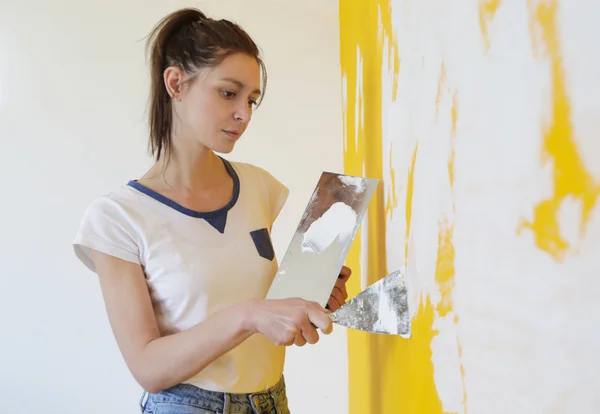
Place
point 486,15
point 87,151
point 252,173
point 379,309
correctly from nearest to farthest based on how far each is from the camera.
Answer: point 486,15, point 379,309, point 252,173, point 87,151

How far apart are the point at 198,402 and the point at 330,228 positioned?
348 millimetres

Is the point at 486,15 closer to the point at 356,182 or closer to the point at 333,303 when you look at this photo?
the point at 356,182

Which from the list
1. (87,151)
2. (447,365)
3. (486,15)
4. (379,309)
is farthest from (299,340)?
(87,151)

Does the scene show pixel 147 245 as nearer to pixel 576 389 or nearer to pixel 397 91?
pixel 397 91

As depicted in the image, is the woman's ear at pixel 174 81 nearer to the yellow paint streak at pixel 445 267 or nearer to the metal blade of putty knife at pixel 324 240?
the metal blade of putty knife at pixel 324 240

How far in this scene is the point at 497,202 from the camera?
44cm

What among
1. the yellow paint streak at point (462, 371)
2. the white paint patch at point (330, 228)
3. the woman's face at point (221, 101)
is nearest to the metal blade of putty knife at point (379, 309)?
the white paint patch at point (330, 228)

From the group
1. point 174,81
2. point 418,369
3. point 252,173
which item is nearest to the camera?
point 418,369

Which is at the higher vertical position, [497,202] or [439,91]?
[439,91]

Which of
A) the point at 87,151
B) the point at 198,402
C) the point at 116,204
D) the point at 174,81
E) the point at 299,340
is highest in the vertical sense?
the point at 87,151

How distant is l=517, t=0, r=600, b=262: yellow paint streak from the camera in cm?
32

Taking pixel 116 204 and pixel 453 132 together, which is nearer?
pixel 453 132

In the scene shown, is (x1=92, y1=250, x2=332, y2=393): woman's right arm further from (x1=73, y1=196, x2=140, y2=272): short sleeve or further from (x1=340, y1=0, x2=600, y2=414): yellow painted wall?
(x1=340, y1=0, x2=600, y2=414): yellow painted wall

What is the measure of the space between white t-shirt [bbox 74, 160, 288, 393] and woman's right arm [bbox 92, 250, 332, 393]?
0.10 ft
